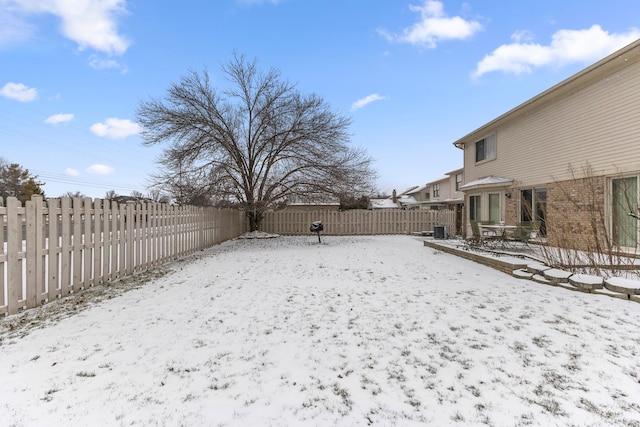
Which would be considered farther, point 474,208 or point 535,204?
point 474,208

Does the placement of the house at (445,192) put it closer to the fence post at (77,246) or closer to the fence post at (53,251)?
the fence post at (77,246)

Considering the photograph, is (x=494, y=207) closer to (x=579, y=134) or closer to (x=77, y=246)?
(x=579, y=134)

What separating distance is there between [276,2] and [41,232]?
995 cm

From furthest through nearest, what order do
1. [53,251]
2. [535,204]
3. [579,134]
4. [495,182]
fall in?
[495,182]
[535,204]
[579,134]
[53,251]

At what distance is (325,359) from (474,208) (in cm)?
1307

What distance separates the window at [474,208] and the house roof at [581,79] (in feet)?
10.7

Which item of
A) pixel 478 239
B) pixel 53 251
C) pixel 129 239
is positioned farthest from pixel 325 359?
pixel 478 239

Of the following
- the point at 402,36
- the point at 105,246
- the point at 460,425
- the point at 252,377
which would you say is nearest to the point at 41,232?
the point at 105,246

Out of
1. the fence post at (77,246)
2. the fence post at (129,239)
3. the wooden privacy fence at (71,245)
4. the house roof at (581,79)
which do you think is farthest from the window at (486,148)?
the fence post at (77,246)

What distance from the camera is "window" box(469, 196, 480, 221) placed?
13362 mm

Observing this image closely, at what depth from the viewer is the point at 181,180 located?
1302 cm

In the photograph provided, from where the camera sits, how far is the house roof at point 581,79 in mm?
6996

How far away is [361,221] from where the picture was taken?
19.0 m

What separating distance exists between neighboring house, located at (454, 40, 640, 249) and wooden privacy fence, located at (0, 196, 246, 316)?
854 cm
